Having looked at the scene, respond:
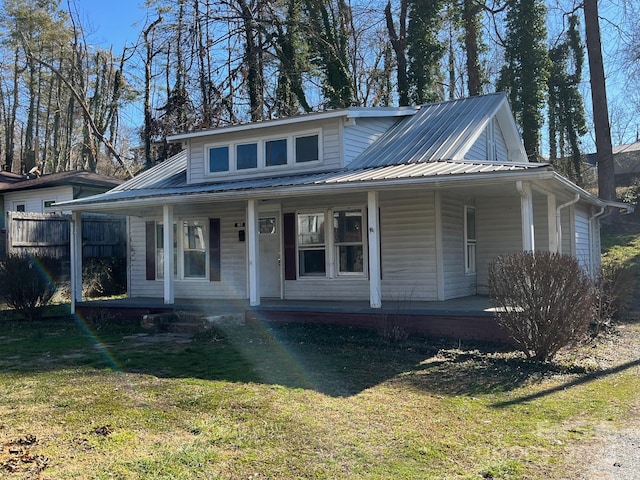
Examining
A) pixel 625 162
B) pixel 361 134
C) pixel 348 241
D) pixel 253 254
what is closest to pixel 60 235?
pixel 253 254

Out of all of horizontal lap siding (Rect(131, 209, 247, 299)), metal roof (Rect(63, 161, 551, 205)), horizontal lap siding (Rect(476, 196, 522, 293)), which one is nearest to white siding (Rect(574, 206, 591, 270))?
horizontal lap siding (Rect(476, 196, 522, 293))

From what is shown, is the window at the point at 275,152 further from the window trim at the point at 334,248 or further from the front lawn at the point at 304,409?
the front lawn at the point at 304,409

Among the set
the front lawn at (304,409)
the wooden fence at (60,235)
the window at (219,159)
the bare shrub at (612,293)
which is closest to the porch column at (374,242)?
the front lawn at (304,409)

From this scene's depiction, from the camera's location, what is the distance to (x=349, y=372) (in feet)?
23.7

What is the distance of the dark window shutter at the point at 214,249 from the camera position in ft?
44.3

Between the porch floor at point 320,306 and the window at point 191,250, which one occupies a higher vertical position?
the window at point 191,250

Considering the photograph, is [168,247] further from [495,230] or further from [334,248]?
[495,230]

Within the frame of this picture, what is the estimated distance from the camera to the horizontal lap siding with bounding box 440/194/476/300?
11.3 meters

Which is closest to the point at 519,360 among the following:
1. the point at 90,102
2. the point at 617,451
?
the point at 617,451

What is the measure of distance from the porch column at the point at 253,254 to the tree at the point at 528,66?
Result: 50.7 feet

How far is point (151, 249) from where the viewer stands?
47.4ft

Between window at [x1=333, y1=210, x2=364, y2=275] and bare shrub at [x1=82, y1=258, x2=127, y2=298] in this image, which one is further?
bare shrub at [x1=82, y1=258, x2=127, y2=298]

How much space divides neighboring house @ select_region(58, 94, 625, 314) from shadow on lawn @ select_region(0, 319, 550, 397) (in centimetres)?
124

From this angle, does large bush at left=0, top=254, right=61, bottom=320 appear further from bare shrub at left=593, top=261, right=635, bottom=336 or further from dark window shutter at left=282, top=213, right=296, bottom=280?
bare shrub at left=593, top=261, right=635, bottom=336
